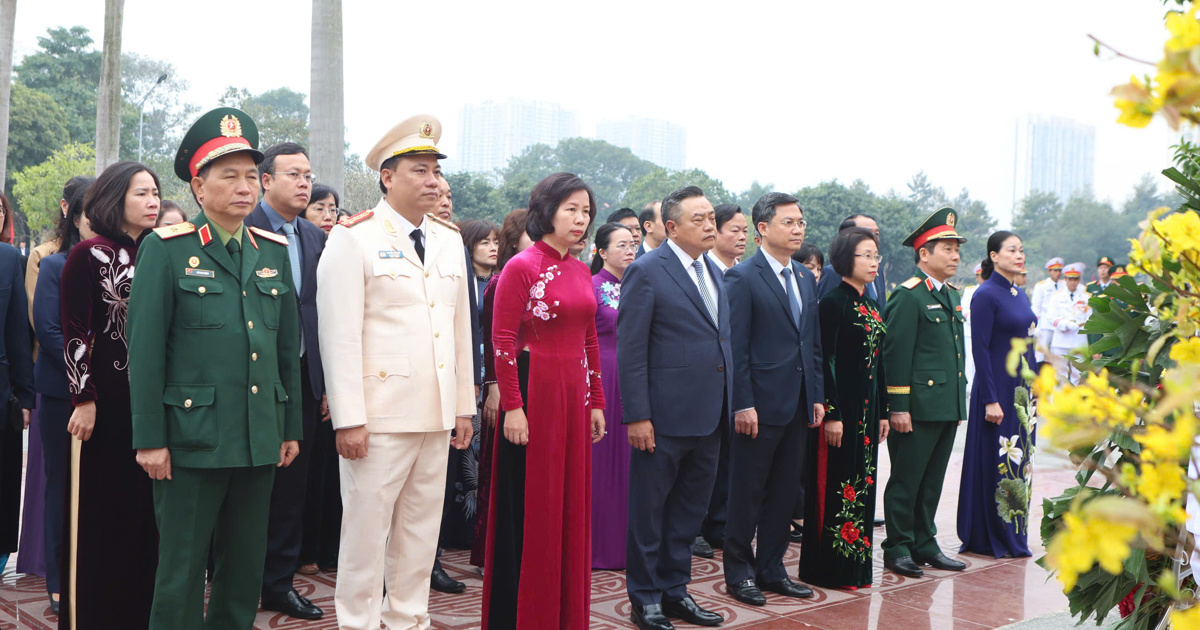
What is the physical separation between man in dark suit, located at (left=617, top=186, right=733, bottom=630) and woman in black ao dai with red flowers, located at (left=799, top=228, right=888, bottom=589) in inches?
33.2

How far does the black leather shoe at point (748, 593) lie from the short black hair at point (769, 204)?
67.1 inches

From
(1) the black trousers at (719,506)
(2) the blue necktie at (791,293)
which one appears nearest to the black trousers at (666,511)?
(2) the blue necktie at (791,293)

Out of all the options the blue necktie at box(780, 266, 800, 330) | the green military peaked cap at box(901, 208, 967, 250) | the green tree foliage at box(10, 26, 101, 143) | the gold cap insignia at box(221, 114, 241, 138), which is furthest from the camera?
the green tree foliage at box(10, 26, 101, 143)

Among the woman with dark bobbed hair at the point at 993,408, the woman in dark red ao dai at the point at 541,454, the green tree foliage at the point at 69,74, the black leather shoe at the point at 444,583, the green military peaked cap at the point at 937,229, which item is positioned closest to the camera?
the woman in dark red ao dai at the point at 541,454

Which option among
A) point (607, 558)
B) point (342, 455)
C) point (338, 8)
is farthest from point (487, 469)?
point (338, 8)

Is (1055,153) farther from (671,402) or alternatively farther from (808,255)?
(671,402)

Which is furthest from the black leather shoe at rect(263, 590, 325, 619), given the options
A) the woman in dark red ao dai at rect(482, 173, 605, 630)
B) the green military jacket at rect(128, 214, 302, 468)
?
the green military jacket at rect(128, 214, 302, 468)

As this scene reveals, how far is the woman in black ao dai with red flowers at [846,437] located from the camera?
187 inches

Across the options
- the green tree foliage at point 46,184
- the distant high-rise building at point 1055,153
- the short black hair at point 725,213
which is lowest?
the short black hair at point 725,213

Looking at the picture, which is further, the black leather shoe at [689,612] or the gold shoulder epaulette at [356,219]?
the black leather shoe at [689,612]

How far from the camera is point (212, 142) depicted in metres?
3.06

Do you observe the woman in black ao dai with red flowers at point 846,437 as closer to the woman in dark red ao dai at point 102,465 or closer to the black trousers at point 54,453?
the woman in dark red ao dai at point 102,465

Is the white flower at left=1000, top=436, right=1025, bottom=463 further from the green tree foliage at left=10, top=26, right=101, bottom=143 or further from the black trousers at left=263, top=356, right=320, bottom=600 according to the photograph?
the green tree foliage at left=10, top=26, right=101, bottom=143

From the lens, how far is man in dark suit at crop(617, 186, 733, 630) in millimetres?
4074
